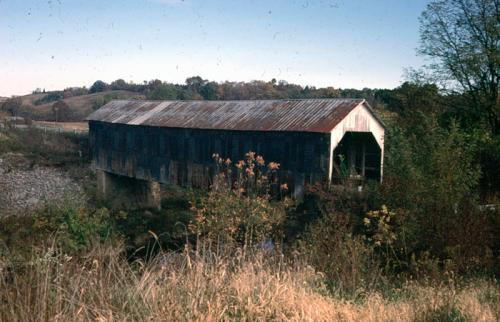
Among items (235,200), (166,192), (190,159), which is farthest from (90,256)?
(166,192)

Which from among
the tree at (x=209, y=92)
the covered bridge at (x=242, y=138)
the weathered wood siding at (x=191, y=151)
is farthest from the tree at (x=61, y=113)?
the covered bridge at (x=242, y=138)

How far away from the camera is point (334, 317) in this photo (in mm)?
4973

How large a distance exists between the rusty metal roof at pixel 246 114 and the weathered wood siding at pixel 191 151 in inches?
10.4

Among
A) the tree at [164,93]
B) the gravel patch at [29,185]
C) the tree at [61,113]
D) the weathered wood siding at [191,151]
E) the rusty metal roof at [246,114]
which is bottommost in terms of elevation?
the gravel patch at [29,185]

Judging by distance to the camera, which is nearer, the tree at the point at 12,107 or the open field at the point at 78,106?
the open field at the point at 78,106

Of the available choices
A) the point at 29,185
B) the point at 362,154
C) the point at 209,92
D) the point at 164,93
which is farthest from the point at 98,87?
the point at 362,154

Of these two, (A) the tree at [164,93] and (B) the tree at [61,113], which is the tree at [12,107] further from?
(A) the tree at [164,93]

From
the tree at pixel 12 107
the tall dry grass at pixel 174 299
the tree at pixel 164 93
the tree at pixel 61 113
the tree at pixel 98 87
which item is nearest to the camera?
the tall dry grass at pixel 174 299

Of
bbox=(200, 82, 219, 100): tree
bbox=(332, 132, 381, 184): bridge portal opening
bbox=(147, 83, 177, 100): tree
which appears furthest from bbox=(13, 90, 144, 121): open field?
bbox=(332, 132, 381, 184): bridge portal opening

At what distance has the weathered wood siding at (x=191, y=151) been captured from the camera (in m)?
15.6

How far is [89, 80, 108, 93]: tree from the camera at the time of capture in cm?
7488

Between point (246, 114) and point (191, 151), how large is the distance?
8.64 feet

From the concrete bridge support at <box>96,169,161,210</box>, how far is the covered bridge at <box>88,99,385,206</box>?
0.22 meters

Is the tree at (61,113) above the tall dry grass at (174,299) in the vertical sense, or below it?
above
